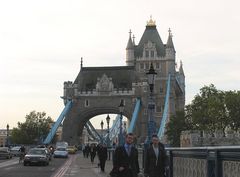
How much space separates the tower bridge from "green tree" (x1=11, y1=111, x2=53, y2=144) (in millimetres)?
18514

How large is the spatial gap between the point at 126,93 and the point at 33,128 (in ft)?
113

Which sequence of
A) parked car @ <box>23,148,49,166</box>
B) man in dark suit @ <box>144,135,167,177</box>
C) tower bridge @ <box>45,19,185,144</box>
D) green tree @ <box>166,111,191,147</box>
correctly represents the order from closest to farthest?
man in dark suit @ <box>144,135,167,177</box>, parked car @ <box>23,148,49,166</box>, green tree @ <box>166,111,191,147</box>, tower bridge @ <box>45,19,185,144</box>

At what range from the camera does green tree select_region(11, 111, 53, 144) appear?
13270 cm

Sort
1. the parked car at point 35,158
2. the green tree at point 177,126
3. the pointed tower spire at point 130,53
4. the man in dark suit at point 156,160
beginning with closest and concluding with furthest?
1. the man in dark suit at point 156,160
2. the parked car at point 35,158
3. the green tree at point 177,126
4. the pointed tower spire at point 130,53

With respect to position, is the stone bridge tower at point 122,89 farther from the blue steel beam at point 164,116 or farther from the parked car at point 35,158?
the parked car at point 35,158

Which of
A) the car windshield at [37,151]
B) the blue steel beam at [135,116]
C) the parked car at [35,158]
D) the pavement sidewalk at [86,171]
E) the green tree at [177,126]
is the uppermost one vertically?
the blue steel beam at [135,116]

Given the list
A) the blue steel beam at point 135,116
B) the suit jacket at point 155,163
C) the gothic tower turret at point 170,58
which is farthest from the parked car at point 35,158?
the gothic tower turret at point 170,58

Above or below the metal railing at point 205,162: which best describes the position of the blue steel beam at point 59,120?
above

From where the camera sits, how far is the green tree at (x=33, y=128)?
13270 cm

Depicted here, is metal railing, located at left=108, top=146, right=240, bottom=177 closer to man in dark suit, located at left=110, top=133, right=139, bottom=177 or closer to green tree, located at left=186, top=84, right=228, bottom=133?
man in dark suit, located at left=110, top=133, right=139, bottom=177

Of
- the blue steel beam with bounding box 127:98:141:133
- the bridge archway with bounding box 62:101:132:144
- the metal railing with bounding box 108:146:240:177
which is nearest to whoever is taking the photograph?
the metal railing with bounding box 108:146:240:177

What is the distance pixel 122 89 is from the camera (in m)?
112

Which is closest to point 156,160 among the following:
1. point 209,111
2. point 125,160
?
point 125,160

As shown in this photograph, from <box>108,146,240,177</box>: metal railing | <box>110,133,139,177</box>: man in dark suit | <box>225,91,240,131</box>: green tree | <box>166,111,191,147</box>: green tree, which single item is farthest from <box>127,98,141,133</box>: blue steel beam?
<box>110,133,139,177</box>: man in dark suit
